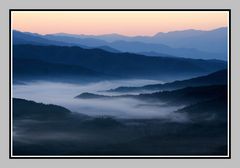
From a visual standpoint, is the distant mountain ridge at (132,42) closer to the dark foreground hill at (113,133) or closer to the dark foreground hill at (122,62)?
the dark foreground hill at (122,62)

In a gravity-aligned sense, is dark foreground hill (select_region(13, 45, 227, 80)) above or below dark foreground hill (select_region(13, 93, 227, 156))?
above

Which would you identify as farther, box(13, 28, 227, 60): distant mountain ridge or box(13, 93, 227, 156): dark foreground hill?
box(13, 28, 227, 60): distant mountain ridge

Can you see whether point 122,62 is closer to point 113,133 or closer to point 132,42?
point 132,42

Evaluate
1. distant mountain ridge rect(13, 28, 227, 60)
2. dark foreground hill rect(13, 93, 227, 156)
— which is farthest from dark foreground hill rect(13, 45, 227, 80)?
dark foreground hill rect(13, 93, 227, 156)

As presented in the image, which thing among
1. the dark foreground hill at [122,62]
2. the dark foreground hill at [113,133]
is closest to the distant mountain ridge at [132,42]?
the dark foreground hill at [122,62]

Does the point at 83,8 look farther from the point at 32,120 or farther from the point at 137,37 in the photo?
the point at 32,120

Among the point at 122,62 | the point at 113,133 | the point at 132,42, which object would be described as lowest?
the point at 113,133

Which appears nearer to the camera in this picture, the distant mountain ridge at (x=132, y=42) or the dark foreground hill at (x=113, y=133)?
the dark foreground hill at (x=113, y=133)

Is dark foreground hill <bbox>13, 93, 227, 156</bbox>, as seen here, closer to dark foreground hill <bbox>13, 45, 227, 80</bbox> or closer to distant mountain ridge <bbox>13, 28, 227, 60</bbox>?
dark foreground hill <bbox>13, 45, 227, 80</bbox>

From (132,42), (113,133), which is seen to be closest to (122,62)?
(132,42)
